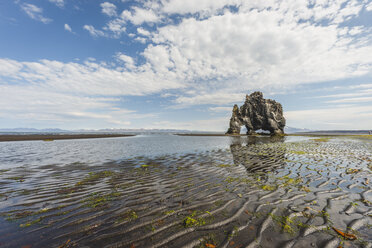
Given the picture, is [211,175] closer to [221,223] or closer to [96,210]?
[221,223]

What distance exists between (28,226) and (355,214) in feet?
40.2

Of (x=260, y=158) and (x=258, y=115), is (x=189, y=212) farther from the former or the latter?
(x=258, y=115)

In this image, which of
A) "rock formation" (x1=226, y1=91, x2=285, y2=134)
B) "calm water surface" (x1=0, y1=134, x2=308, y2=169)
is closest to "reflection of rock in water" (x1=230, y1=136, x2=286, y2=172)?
"calm water surface" (x1=0, y1=134, x2=308, y2=169)

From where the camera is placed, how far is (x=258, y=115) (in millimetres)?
86875

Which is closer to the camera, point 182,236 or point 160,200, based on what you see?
point 182,236

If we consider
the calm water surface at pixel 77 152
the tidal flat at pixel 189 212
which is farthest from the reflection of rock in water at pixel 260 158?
the calm water surface at pixel 77 152

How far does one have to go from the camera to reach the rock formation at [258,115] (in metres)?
82.5

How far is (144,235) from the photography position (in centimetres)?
459

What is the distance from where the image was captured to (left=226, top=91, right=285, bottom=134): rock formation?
82.5 m

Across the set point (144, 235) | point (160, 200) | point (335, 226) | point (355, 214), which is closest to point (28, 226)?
point (144, 235)

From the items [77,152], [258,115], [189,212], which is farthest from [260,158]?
[258,115]

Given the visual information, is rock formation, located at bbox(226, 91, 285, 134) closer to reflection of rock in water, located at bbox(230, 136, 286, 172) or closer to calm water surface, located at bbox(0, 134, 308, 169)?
calm water surface, located at bbox(0, 134, 308, 169)

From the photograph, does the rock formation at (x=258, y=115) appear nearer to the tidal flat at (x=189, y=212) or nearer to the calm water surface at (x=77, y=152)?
the calm water surface at (x=77, y=152)

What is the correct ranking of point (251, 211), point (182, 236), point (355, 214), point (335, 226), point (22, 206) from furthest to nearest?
1. point (22, 206)
2. point (251, 211)
3. point (355, 214)
4. point (335, 226)
5. point (182, 236)
